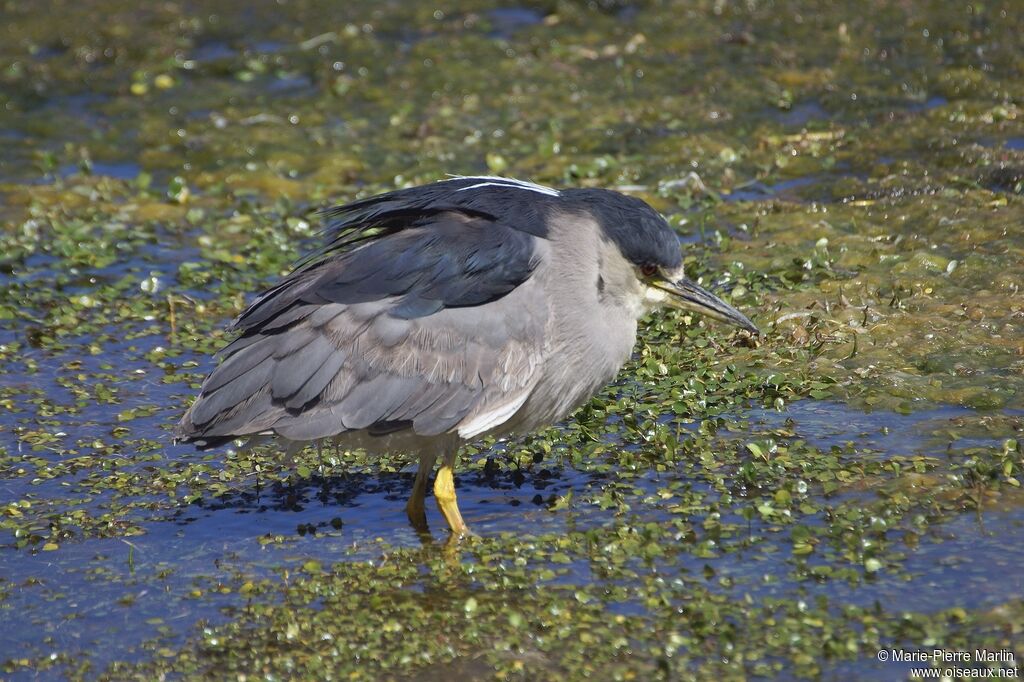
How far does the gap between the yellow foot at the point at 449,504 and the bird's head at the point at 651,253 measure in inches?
46.3

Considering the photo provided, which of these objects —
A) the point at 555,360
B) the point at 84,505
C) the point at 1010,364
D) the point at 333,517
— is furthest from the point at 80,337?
the point at 1010,364

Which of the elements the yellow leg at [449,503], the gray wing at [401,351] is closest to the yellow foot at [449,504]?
the yellow leg at [449,503]

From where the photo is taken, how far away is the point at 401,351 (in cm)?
535

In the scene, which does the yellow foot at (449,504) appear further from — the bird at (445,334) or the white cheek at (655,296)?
the white cheek at (655,296)

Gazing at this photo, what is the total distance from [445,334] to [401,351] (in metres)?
0.19

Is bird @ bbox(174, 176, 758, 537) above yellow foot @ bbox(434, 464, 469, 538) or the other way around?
above

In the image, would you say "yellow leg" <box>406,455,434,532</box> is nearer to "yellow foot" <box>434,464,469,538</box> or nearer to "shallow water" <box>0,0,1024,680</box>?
"shallow water" <box>0,0,1024,680</box>

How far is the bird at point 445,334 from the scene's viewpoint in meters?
5.27

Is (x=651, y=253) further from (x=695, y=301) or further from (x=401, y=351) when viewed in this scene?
(x=401, y=351)

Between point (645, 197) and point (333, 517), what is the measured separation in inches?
149

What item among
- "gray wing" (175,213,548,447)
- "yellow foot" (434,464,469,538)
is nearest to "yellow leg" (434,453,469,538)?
"yellow foot" (434,464,469,538)

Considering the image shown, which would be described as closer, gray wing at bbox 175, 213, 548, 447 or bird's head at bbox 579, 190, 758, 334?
gray wing at bbox 175, 213, 548, 447

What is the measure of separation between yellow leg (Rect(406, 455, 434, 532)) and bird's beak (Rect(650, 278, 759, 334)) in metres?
1.23

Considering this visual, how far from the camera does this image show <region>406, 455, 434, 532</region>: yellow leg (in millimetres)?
5590
